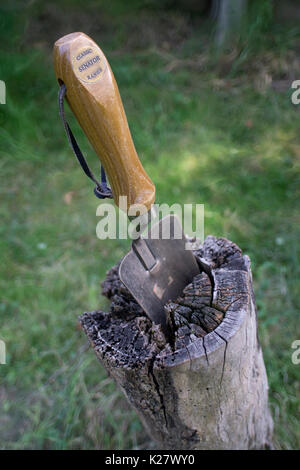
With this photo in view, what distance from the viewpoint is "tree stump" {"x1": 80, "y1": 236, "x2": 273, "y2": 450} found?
3.44 ft

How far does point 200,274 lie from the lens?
1247 mm

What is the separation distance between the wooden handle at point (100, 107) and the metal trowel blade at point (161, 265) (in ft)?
0.70

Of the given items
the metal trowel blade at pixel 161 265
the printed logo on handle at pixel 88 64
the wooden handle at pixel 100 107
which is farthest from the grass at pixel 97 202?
the printed logo on handle at pixel 88 64

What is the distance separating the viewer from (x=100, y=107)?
0.97 m

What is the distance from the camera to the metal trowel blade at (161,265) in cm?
128

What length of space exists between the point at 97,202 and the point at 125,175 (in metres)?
1.78

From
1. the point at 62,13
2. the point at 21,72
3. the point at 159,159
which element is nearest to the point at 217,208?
the point at 159,159

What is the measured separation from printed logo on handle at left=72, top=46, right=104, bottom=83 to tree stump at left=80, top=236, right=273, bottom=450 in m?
0.67

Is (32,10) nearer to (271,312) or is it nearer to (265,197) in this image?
(265,197)

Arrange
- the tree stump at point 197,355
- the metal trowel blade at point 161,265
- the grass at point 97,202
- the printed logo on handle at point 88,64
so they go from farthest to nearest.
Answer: the grass at point 97,202
the metal trowel blade at point 161,265
the tree stump at point 197,355
the printed logo on handle at point 88,64

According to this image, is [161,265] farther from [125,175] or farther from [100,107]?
[100,107]

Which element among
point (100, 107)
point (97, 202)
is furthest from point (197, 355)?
point (97, 202)

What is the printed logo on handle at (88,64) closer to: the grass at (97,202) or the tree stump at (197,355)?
the tree stump at (197,355)

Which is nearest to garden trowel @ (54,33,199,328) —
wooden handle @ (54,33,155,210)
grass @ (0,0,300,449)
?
wooden handle @ (54,33,155,210)
